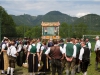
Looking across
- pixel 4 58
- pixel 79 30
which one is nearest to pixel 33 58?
pixel 4 58

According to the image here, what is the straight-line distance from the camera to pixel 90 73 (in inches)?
507

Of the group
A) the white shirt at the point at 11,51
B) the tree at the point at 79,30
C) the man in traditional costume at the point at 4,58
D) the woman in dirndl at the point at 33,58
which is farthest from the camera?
the tree at the point at 79,30

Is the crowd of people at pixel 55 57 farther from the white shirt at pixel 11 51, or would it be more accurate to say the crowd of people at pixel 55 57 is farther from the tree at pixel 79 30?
the tree at pixel 79 30

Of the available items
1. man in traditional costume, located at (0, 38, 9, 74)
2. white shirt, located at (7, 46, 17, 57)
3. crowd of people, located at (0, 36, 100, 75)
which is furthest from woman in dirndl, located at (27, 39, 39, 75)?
man in traditional costume, located at (0, 38, 9, 74)

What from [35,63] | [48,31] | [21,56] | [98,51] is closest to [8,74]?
[35,63]

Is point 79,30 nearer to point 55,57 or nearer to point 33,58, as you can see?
point 33,58

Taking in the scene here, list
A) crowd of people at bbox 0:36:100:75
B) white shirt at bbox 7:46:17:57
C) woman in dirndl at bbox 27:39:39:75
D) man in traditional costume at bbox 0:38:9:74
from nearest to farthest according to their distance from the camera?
crowd of people at bbox 0:36:100:75, woman in dirndl at bbox 27:39:39:75, white shirt at bbox 7:46:17:57, man in traditional costume at bbox 0:38:9:74

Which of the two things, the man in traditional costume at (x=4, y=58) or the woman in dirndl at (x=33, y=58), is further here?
the man in traditional costume at (x=4, y=58)

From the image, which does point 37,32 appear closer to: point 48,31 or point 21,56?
point 48,31

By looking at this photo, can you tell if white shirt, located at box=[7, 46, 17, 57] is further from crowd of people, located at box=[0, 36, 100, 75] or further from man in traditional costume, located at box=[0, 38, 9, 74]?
man in traditional costume, located at box=[0, 38, 9, 74]

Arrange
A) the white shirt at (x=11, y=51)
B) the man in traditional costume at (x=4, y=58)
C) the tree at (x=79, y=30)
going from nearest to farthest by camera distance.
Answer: the white shirt at (x=11, y=51), the man in traditional costume at (x=4, y=58), the tree at (x=79, y=30)

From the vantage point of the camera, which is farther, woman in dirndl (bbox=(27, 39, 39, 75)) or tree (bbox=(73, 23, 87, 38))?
tree (bbox=(73, 23, 87, 38))

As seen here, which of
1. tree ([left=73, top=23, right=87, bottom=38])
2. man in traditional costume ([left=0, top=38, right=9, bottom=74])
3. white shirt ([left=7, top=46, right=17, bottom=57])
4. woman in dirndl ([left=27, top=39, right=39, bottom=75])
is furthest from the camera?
tree ([left=73, top=23, right=87, bottom=38])

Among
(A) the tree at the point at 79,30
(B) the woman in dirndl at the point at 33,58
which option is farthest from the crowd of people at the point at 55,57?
(A) the tree at the point at 79,30
